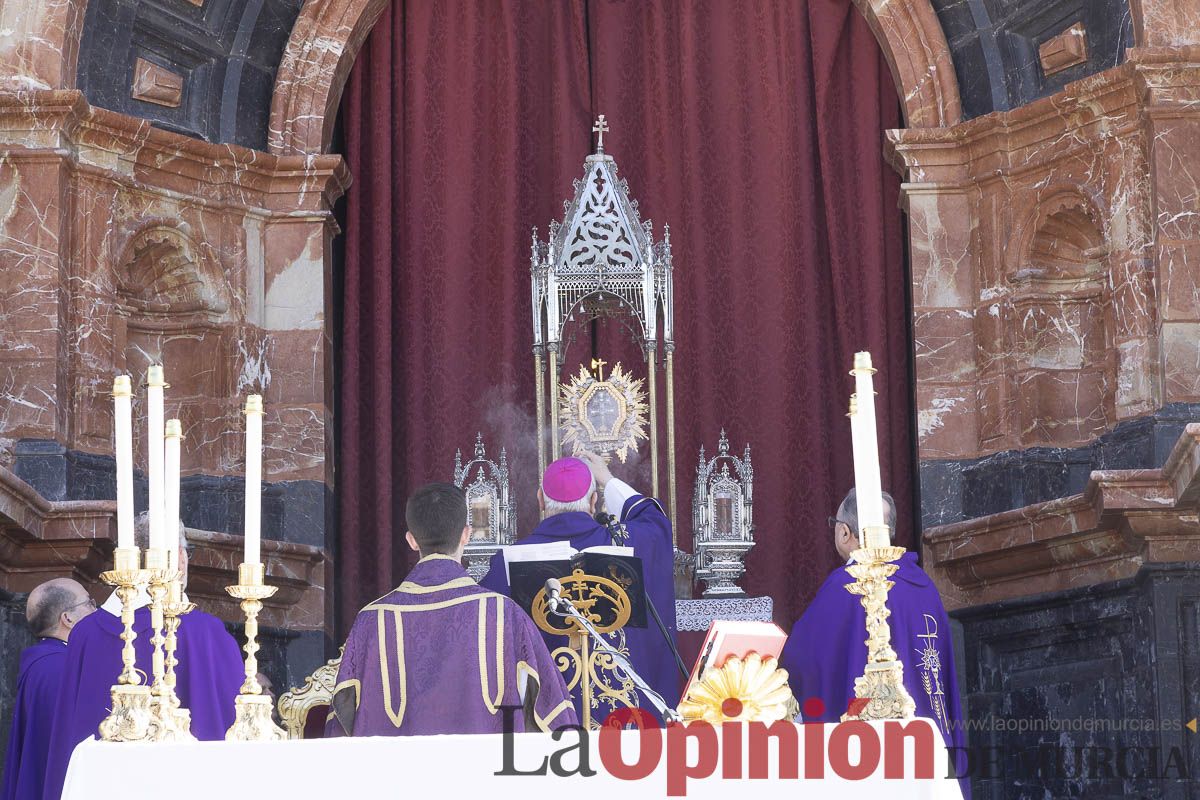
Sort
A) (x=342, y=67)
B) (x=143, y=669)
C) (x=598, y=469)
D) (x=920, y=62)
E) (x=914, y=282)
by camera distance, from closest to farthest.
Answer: (x=143, y=669), (x=598, y=469), (x=914, y=282), (x=920, y=62), (x=342, y=67)

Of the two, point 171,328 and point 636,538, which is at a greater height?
point 171,328

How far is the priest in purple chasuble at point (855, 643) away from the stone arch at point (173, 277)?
151 inches

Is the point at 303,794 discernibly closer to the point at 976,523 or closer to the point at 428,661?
the point at 428,661

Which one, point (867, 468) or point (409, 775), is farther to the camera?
point (867, 468)

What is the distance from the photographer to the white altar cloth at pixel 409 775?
416cm

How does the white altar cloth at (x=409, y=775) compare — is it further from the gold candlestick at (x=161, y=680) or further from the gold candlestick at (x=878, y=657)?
the gold candlestick at (x=161, y=680)

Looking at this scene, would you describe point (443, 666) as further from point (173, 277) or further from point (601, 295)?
point (173, 277)

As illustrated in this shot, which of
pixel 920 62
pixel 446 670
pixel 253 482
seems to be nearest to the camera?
pixel 253 482

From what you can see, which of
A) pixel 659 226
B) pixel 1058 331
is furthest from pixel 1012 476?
pixel 659 226

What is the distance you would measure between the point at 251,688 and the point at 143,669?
1.80 metres

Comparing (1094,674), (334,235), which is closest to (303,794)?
(1094,674)

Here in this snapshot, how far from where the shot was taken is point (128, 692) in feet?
15.1

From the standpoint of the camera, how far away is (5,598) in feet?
27.4

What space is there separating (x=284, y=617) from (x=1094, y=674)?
12.6ft
